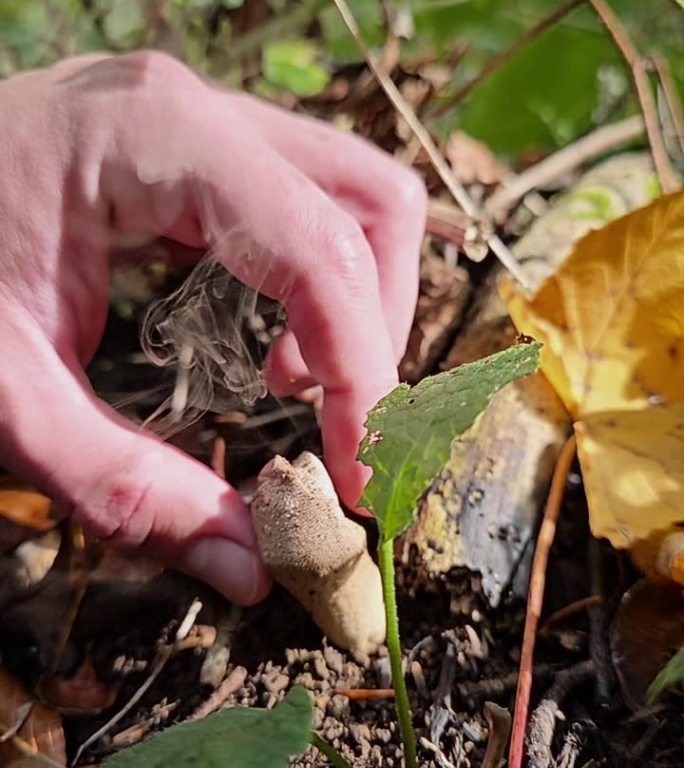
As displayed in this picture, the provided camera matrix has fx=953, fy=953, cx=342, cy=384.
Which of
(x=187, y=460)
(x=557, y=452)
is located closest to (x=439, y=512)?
(x=557, y=452)

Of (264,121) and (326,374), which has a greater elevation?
(264,121)

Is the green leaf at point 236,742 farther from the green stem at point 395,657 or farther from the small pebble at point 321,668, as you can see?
the small pebble at point 321,668

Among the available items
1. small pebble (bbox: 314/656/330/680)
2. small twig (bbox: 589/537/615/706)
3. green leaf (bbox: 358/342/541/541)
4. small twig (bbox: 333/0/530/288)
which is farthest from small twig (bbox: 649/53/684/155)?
small pebble (bbox: 314/656/330/680)

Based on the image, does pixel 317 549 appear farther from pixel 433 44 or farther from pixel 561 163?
pixel 433 44

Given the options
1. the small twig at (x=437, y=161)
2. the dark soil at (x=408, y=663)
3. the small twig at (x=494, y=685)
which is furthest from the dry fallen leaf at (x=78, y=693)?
the small twig at (x=437, y=161)

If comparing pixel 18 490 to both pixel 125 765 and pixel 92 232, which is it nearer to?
pixel 92 232

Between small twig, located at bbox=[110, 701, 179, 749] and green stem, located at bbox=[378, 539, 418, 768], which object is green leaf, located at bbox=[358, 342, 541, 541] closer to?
green stem, located at bbox=[378, 539, 418, 768]

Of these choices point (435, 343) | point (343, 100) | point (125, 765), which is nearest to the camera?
point (125, 765)
